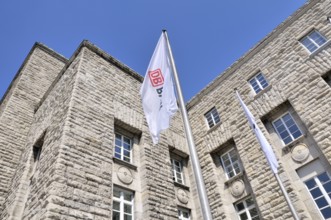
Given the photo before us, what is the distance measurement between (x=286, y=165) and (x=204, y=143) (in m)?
4.44

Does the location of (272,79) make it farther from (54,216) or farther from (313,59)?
(54,216)

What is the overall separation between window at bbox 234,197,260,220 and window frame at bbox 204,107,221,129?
426 centimetres

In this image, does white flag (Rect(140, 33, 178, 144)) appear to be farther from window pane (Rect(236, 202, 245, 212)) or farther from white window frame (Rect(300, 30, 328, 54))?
white window frame (Rect(300, 30, 328, 54))

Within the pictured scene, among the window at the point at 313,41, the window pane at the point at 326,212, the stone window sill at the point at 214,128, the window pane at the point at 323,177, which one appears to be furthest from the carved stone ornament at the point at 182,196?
the window at the point at 313,41

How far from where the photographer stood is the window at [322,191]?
8.29 m

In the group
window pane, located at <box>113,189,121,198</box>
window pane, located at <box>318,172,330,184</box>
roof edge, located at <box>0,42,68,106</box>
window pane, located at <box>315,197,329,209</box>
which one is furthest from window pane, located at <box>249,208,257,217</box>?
roof edge, located at <box>0,42,68,106</box>

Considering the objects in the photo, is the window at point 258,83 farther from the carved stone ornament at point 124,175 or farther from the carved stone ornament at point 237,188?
the carved stone ornament at point 124,175

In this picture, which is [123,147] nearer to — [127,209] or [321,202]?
[127,209]

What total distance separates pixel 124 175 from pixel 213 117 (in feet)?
22.9

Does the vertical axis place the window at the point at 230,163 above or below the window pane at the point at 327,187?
above

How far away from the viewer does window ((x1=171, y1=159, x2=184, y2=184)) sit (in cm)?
1111

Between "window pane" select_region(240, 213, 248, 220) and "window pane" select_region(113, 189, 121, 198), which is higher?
"window pane" select_region(113, 189, 121, 198)

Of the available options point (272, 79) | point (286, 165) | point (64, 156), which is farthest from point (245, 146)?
point (64, 156)

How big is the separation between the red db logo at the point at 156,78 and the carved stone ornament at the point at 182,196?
235 inches
